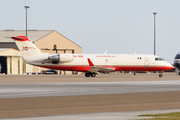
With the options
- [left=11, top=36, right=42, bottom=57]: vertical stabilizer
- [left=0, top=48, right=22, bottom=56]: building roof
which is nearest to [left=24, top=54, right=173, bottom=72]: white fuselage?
[left=11, top=36, right=42, bottom=57]: vertical stabilizer

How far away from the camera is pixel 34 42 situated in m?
91.8

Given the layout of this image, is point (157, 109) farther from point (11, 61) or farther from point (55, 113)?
point (11, 61)

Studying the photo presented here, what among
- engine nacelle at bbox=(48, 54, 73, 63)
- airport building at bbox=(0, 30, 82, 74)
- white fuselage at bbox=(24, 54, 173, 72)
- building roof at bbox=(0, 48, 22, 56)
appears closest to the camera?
engine nacelle at bbox=(48, 54, 73, 63)

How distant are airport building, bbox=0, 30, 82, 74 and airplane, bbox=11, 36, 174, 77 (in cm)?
2228

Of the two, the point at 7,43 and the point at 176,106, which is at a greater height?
the point at 7,43

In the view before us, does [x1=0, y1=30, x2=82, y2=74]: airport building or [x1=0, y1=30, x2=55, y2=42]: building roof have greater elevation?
[x1=0, y1=30, x2=55, y2=42]: building roof

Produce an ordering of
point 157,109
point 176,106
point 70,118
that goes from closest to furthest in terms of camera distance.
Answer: point 70,118 → point 157,109 → point 176,106

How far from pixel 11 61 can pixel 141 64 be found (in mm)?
33748

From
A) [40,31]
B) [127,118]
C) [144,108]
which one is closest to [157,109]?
[144,108]

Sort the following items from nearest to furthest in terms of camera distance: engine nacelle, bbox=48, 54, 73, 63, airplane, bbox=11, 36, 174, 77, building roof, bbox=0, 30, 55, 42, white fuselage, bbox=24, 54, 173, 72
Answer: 1. engine nacelle, bbox=48, 54, 73, 63
2. airplane, bbox=11, 36, 174, 77
3. white fuselage, bbox=24, 54, 173, 72
4. building roof, bbox=0, 30, 55, 42

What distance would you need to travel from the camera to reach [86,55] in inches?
2345

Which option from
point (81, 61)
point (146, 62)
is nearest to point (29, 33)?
point (81, 61)

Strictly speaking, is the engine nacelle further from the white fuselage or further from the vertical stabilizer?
the vertical stabilizer

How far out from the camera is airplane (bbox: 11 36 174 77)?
2307 inches
